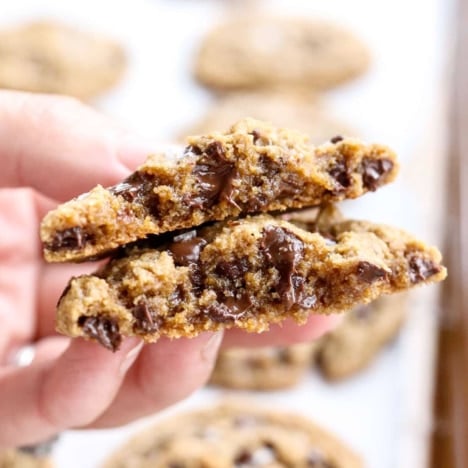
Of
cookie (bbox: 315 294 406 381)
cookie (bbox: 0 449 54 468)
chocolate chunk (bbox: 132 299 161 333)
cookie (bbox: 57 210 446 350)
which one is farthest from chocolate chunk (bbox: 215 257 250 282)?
cookie (bbox: 315 294 406 381)

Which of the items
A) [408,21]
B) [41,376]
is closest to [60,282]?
[41,376]

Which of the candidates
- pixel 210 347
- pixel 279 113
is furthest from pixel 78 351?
pixel 279 113

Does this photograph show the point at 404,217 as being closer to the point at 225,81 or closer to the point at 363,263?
the point at 225,81

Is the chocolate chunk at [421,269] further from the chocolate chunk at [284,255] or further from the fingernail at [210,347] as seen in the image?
the fingernail at [210,347]

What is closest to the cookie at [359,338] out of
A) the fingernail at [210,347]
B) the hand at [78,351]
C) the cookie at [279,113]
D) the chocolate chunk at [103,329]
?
the cookie at [279,113]

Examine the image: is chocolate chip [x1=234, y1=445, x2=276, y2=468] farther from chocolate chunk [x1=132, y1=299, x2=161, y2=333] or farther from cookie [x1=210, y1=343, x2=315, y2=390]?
chocolate chunk [x1=132, y1=299, x2=161, y2=333]
